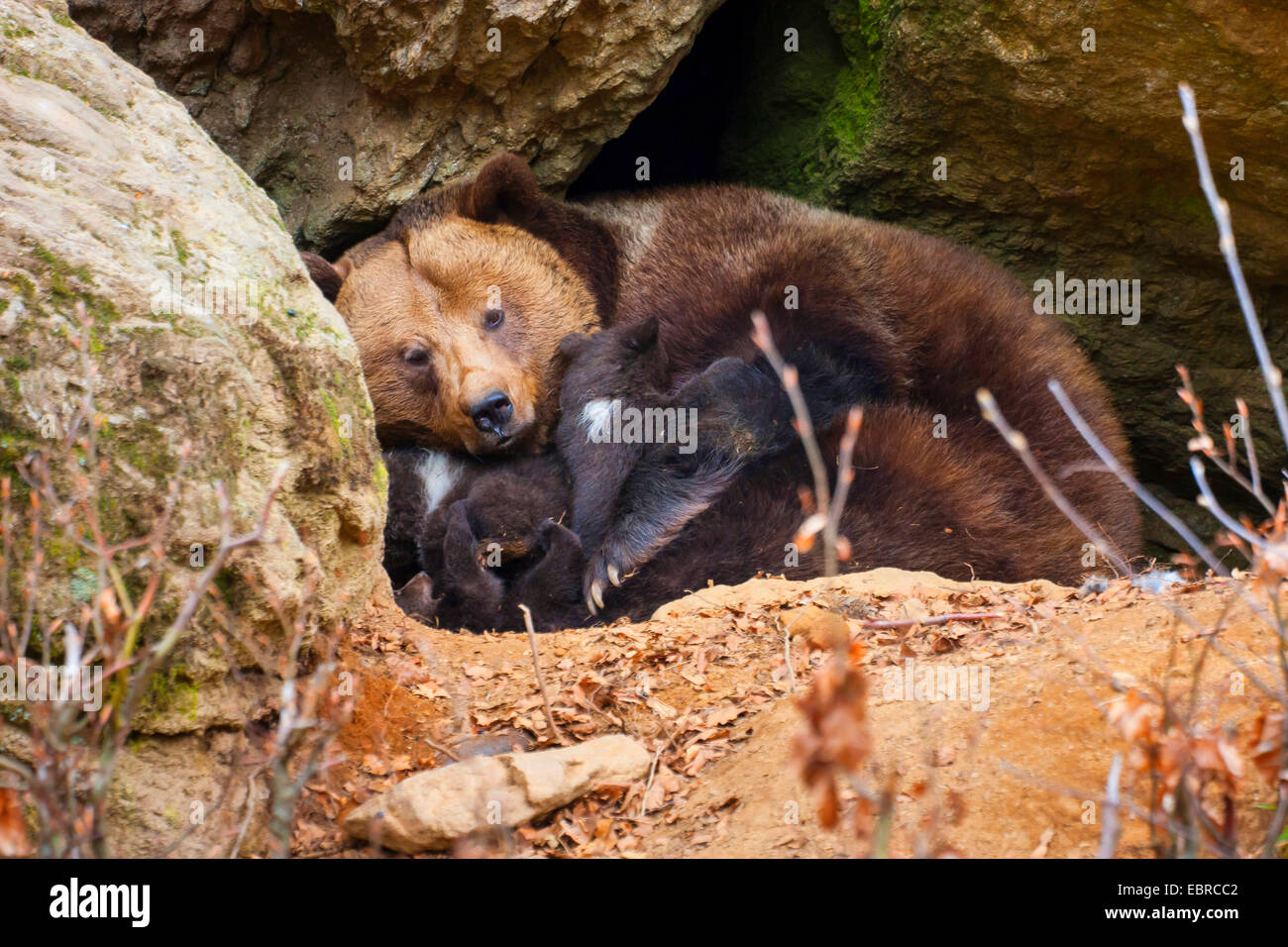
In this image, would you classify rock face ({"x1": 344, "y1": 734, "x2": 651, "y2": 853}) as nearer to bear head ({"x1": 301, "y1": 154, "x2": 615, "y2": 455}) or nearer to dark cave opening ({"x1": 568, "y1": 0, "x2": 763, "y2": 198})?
bear head ({"x1": 301, "y1": 154, "x2": 615, "y2": 455})

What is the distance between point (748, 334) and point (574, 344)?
2.66ft

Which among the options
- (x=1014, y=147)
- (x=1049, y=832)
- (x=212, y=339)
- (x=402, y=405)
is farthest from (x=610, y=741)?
(x=1014, y=147)

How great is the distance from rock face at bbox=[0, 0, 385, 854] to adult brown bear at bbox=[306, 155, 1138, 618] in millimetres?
1614

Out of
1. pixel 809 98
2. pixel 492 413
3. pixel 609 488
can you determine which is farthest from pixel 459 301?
pixel 809 98

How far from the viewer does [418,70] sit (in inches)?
219

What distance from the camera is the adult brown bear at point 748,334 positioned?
518cm

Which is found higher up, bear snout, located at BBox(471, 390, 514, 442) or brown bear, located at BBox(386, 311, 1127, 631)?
bear snout, located at BBox(471, 390, 514, 442)

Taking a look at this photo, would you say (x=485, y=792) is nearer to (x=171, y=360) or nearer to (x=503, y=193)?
(x=171, y=360)

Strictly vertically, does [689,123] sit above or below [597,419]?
above

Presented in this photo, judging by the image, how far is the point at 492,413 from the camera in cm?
539

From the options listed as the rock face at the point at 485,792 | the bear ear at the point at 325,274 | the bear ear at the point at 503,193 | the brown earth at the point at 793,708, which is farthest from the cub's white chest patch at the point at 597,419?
the rock face at the point at 485,792

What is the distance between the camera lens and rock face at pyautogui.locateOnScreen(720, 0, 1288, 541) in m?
5.04

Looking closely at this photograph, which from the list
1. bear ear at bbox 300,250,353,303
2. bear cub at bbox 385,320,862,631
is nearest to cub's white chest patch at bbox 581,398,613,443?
bear cub at bbox 385,320,862,631
